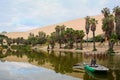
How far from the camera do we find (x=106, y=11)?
112m

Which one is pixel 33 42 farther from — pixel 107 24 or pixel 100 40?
pixel 107 24

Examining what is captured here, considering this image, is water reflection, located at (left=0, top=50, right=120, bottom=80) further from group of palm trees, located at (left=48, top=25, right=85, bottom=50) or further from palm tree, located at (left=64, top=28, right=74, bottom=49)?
palm tree, located at (left=64, top=28, right=74, bottom=49)

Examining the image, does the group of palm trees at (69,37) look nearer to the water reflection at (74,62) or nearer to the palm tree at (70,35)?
the palm tree at (70,35)

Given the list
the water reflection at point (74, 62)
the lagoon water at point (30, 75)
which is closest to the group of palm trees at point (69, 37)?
the water reflection at point (74, 62)

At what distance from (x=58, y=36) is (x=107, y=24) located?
2159 inches

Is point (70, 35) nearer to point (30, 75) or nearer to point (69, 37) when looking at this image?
point (69, 37)

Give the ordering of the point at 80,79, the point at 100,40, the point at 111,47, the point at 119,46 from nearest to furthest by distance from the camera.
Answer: the point at 80,79 → the point at 111,47 → the point at 119,46 → the point at 100,40

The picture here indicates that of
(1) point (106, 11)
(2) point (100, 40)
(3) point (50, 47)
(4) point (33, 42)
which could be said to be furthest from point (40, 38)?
(1) point (106, 11)

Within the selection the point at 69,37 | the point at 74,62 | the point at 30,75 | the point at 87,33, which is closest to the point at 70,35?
→ the point at 69,37

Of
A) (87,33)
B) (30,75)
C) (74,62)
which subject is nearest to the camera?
(30,75)

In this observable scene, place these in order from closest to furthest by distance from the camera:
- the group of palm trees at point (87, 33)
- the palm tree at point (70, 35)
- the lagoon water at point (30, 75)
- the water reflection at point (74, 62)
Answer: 1. the lagoon water at point (30, 75)
2. the water reflection at point (74, 62)
3. the group of palm trees at point (87, 33)
4. the palm tree at point (70, 35)

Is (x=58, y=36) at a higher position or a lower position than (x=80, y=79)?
higher

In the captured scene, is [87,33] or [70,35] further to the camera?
[70,35]

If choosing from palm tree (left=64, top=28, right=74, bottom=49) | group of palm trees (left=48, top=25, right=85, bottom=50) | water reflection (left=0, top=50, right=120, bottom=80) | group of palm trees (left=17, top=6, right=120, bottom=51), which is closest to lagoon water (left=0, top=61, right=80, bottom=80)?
water reflection (left=0, top=50, right=120, bottom=80)
